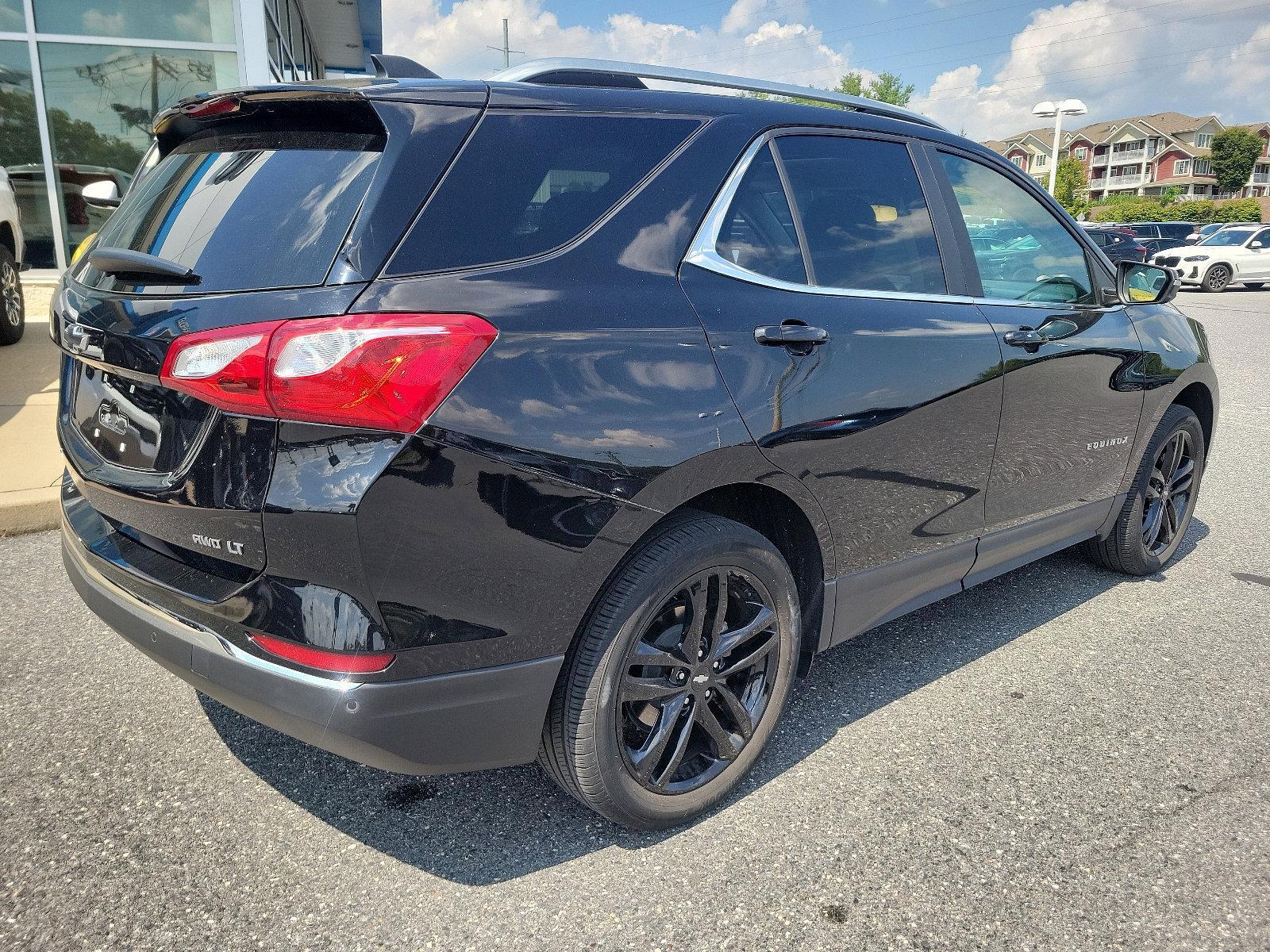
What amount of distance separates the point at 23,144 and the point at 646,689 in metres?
13.9

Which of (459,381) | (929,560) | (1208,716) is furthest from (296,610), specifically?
(1208,716)

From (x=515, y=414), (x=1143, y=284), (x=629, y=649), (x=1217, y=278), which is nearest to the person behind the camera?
(x=515, y=414)

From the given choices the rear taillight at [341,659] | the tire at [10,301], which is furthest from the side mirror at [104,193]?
the tire at [10,301]

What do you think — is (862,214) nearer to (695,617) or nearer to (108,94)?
(695,617)

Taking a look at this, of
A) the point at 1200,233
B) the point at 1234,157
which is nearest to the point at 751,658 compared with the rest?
the point at 1200,233

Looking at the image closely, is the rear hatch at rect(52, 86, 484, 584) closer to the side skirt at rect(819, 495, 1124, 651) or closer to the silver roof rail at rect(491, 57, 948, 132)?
the silver roof rail at rect(491, 57, 948, 132)

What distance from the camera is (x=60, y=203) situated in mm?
12883

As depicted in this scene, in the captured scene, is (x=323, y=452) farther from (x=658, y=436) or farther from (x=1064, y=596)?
(x=1064, y=596)

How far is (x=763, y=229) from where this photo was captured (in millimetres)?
2496

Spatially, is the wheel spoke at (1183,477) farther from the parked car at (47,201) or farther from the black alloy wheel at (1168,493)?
the parked car at (47,201)

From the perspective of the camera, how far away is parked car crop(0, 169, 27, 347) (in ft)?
26.5

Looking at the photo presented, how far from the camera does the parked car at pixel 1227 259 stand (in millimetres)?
25625

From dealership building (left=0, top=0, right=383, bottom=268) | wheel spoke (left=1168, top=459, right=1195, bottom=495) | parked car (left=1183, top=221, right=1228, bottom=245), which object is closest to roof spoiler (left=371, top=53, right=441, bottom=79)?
wheel spoke (left=1168, top=459, right=1195, bottom=495)

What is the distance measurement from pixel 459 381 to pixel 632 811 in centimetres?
113
